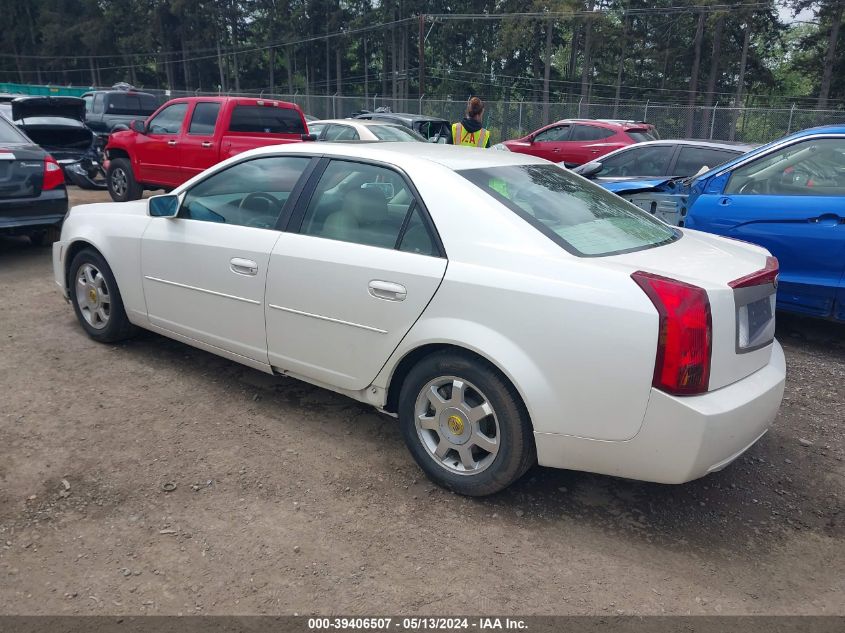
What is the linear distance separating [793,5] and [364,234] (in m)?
38.9

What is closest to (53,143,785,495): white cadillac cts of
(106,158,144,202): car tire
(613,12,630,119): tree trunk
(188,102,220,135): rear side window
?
(188,102,220,135): rear side window

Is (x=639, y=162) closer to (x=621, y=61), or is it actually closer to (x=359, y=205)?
(x=359, y=205)

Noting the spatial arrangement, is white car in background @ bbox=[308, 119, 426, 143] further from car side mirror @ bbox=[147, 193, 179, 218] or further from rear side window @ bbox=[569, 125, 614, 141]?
car side mirror @ bbox=[147, 193, 179, 218]

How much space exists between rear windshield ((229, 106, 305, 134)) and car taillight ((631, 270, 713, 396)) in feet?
27.7

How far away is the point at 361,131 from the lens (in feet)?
37.1

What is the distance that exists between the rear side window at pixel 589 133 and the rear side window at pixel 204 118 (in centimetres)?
791

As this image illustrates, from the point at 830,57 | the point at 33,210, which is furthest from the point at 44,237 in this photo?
the point at 830,57

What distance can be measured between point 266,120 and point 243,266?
22.7ft

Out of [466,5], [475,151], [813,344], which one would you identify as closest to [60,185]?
[475,151]

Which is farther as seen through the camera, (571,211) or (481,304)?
(571,211)

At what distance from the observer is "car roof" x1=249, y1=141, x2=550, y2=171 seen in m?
3.38

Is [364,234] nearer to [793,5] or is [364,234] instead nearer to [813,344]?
[813,344]

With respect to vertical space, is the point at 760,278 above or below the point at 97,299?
above

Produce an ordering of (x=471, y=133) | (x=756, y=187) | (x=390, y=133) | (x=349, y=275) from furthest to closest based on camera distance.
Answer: (x=390, y=133) → (x=471, y=133) → (x=756, y=187) → (x=349, y=275)
